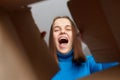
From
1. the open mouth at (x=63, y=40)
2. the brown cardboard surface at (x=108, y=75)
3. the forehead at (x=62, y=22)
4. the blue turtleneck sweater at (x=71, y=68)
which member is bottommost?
the blue turtleneck sweater at (x=71, y=68)

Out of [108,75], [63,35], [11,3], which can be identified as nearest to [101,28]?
[108,75]

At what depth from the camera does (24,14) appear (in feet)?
2.95

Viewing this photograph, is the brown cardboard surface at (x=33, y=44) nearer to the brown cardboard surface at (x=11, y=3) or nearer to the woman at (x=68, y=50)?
the brown cardboard surface at (x=11, y=3)

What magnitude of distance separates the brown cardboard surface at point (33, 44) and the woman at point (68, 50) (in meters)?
0.25

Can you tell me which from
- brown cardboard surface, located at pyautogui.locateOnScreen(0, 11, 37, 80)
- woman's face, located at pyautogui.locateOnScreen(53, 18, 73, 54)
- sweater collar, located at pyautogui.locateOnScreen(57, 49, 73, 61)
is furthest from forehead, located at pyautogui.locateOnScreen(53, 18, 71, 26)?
brown cardboard surface, located at pyautogui.locateOnScreen(0, 11, 37, 80)

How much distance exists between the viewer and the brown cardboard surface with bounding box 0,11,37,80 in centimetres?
74

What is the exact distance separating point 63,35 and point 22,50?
41 centimetres

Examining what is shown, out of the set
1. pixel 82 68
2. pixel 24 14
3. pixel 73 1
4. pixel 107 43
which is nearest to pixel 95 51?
pixel 107 43

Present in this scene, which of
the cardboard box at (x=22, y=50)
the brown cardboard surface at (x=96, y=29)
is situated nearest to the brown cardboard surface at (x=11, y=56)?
the cardboard box at (x=22, y=50)

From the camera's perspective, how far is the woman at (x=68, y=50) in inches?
47.9

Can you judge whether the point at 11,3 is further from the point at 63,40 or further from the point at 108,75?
the point at 63,40

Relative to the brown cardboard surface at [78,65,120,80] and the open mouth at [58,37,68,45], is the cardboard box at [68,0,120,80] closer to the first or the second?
the brown cardboard surface at [78,65,120,80]

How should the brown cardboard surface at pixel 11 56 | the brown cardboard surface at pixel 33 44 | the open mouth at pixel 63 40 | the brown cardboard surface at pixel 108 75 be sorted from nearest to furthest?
the brown cardboard surface at pixel 108 75, the brown cardboard surface at pixel 11 56, the brown cardboard surface at pixel 33 44, the open mouth at pixel 63 40

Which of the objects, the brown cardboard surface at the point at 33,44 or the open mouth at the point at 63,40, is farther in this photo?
the open mouth at the point at 63,40
